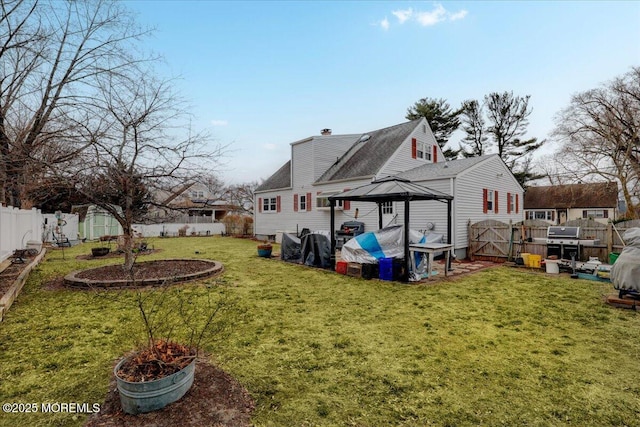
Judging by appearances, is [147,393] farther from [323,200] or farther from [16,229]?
[323,200]

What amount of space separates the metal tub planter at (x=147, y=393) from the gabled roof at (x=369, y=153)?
12.1 meters

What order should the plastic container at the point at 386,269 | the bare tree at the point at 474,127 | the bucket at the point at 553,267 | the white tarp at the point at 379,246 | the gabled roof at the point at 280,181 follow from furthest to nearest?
the bare tree at the point at 474,127 → the gabled roof at the point at 280,181 → the bucket at the point at 553,267 → the white tarp at the point at 379,246 → the plastic container at the point at 386,269

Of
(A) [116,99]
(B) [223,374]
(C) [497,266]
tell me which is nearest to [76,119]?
(A) [116,99]

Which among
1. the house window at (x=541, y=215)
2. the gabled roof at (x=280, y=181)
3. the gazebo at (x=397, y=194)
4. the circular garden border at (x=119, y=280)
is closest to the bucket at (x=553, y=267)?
the gazebo at (x=397, y=194)

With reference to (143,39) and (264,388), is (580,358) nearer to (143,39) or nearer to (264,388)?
(264,388)

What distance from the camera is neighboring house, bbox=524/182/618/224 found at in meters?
27.4

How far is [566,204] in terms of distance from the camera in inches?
1134

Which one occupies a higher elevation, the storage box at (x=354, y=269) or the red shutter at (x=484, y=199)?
the red shutter at (x=484, y=199)

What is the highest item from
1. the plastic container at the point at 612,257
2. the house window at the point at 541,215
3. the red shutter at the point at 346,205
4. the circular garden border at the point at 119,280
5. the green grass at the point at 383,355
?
the red shutter at the point at 346,205

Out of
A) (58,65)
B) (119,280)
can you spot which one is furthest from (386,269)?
(58,65)

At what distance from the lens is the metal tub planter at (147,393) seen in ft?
7.78

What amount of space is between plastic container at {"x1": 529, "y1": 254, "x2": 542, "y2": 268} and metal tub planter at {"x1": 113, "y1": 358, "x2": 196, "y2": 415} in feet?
35.3

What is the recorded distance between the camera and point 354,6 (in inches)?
417

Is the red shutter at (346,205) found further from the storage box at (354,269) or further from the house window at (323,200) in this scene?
the storage box at (354,269)
